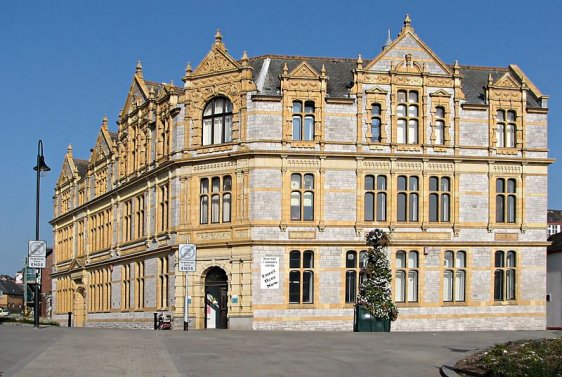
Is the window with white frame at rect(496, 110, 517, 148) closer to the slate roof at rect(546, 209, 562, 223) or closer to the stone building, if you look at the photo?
the stone building

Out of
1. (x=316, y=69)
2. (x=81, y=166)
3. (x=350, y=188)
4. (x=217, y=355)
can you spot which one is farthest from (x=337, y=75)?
(x=81, y=166)

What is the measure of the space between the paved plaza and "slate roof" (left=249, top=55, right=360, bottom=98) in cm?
1723

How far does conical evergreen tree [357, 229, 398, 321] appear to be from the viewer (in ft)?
120

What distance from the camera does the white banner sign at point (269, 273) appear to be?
42.5 m

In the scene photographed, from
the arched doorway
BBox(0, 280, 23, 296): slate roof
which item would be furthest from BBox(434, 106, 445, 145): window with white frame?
BBox(0, 280, 23, 296): slate roof

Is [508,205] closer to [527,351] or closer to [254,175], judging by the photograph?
[254,175]

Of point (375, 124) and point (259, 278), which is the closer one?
point (259, 278)

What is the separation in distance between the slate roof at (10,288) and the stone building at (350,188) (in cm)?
13262

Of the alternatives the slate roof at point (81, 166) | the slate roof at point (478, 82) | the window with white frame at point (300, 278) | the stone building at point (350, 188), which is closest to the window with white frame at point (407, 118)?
the stone building at point (350, 188)

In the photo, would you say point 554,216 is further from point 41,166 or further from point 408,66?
point 41,166

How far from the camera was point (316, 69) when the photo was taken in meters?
45.8

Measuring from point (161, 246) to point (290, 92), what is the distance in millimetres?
11201

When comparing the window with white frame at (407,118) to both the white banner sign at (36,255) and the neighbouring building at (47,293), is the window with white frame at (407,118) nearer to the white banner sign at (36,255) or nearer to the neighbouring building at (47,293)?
the white banner sign at (36,255)

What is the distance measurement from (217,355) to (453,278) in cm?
2385
